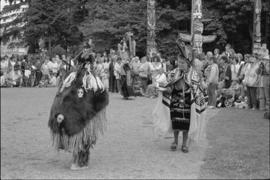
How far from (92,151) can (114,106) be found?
23.5 feet

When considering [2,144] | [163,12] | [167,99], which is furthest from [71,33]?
[163,12]

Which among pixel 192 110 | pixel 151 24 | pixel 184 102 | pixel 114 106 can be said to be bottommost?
pixel 114 106

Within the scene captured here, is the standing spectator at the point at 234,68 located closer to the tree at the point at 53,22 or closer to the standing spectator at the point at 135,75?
the standing spectator at the point at 135,75

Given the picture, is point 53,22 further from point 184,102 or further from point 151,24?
point 151,24

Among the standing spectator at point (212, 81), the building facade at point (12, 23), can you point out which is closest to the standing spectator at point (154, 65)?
the standing spectator at point (212, 81)

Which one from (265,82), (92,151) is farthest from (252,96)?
(92,151)

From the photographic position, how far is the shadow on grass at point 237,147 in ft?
21.4

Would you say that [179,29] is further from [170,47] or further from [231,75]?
[231,75]

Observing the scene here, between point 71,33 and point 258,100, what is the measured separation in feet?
39.7

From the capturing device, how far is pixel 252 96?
14.3 m

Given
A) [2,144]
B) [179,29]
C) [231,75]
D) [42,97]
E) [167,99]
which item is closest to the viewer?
[2,144]

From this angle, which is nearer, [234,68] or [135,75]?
[234,68]

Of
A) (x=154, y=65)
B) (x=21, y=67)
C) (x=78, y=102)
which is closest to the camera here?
(x=21, y=67)

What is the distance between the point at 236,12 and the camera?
25.9 meters
